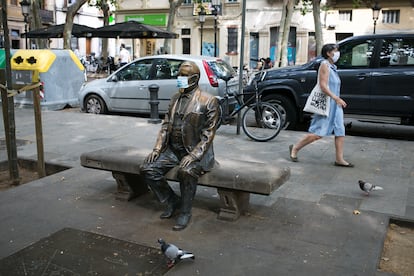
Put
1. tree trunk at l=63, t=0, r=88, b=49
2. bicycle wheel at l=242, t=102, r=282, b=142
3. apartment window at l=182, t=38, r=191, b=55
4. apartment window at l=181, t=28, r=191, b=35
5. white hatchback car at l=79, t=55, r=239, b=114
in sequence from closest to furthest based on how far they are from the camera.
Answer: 1. bicycle wheel at l=242, t=102, r=282, b=142
2. white hatchback car at l=79, t=55, r=239, b=114
3. tree trunk at l=63, t=0, r=88, b=49
4. apartment window at l=181, t=28, r=191, b=35
5. apartment window at l=182, t=38, r=191, b=55

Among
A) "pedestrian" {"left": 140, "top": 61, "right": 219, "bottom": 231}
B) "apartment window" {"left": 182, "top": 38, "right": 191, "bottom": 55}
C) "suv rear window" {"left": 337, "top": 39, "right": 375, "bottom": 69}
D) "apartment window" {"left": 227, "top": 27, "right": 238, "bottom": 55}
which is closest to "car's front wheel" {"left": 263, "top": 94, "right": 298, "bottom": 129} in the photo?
"suv rear window" {"left": 337, "top": 39, "right": 375, "bottom": 69}

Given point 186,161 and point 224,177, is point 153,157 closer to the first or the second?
point 186,161

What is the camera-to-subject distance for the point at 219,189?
4.35 metres

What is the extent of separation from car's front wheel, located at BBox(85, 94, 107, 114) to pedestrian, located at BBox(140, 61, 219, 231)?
761cm

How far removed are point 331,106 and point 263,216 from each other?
2353mm

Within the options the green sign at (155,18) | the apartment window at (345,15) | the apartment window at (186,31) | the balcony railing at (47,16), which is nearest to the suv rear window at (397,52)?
the apartment window at (345,15)

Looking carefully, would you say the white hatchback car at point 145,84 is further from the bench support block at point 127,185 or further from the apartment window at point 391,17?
the apartment window at point 391,17

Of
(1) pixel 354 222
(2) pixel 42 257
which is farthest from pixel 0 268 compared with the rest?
(1) pixel 354 222

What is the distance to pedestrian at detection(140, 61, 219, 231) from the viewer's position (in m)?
4.18

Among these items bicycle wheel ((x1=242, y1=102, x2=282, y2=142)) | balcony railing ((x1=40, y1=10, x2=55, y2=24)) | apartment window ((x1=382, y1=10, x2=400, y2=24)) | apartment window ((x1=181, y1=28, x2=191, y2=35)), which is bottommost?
bicycle wheel ((x1=242, y1=102, x2=282, y2=142))

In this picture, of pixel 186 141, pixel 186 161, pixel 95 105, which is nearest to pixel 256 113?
pixel 186 141

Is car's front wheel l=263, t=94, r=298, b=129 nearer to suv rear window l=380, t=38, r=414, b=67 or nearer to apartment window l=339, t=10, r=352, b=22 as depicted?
suv rear window l=380, t=38, r=414, b=67

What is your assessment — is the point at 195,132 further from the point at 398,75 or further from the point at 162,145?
the point at 398,75

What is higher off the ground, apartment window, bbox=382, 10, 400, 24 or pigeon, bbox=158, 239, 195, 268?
apartment window, bbox=382, 10, 400, 24
